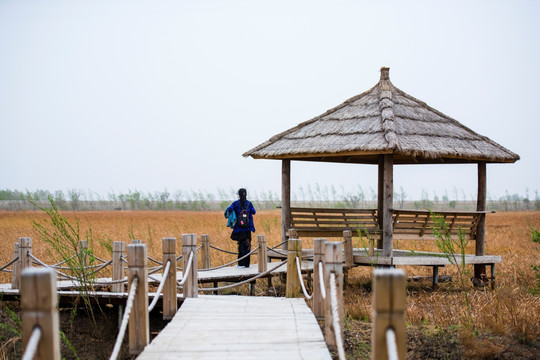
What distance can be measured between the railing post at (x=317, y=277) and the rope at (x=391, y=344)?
2.86 m

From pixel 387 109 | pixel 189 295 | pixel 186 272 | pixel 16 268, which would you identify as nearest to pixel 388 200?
pixel 387 109

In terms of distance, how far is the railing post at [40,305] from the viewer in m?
2.95

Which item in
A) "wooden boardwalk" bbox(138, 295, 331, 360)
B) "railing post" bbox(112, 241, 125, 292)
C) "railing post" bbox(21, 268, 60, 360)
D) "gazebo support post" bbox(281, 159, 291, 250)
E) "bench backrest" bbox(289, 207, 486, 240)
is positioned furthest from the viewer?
"gazebo support post" bbox(281, 159, 291, 250)

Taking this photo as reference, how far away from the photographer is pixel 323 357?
183 inches

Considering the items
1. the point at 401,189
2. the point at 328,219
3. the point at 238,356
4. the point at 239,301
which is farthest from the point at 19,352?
the point at 401,189

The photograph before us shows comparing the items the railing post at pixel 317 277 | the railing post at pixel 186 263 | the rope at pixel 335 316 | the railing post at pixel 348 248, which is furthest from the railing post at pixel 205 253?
the rope at pixel 335 316

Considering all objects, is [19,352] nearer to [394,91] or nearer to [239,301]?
[239,301]

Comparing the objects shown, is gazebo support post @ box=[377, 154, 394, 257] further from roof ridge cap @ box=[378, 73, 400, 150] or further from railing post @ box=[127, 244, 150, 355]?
railing post @ box=[127, 244, 150, 355]

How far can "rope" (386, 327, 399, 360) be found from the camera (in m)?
2.87

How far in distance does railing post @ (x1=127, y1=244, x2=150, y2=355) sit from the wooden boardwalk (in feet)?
0.51

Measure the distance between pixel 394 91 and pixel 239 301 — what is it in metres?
7.29

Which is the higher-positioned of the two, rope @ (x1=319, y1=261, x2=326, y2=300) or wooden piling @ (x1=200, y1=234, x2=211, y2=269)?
rope @ (x1=319, y1=261, x2=326, y2=300)

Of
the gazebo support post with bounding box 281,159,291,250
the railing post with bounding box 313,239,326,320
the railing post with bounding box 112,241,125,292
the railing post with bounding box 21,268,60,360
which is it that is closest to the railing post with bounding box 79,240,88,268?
the railing post with bounding box 112,241,125,292

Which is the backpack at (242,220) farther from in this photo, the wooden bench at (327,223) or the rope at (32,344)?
the rope at (32,344)
